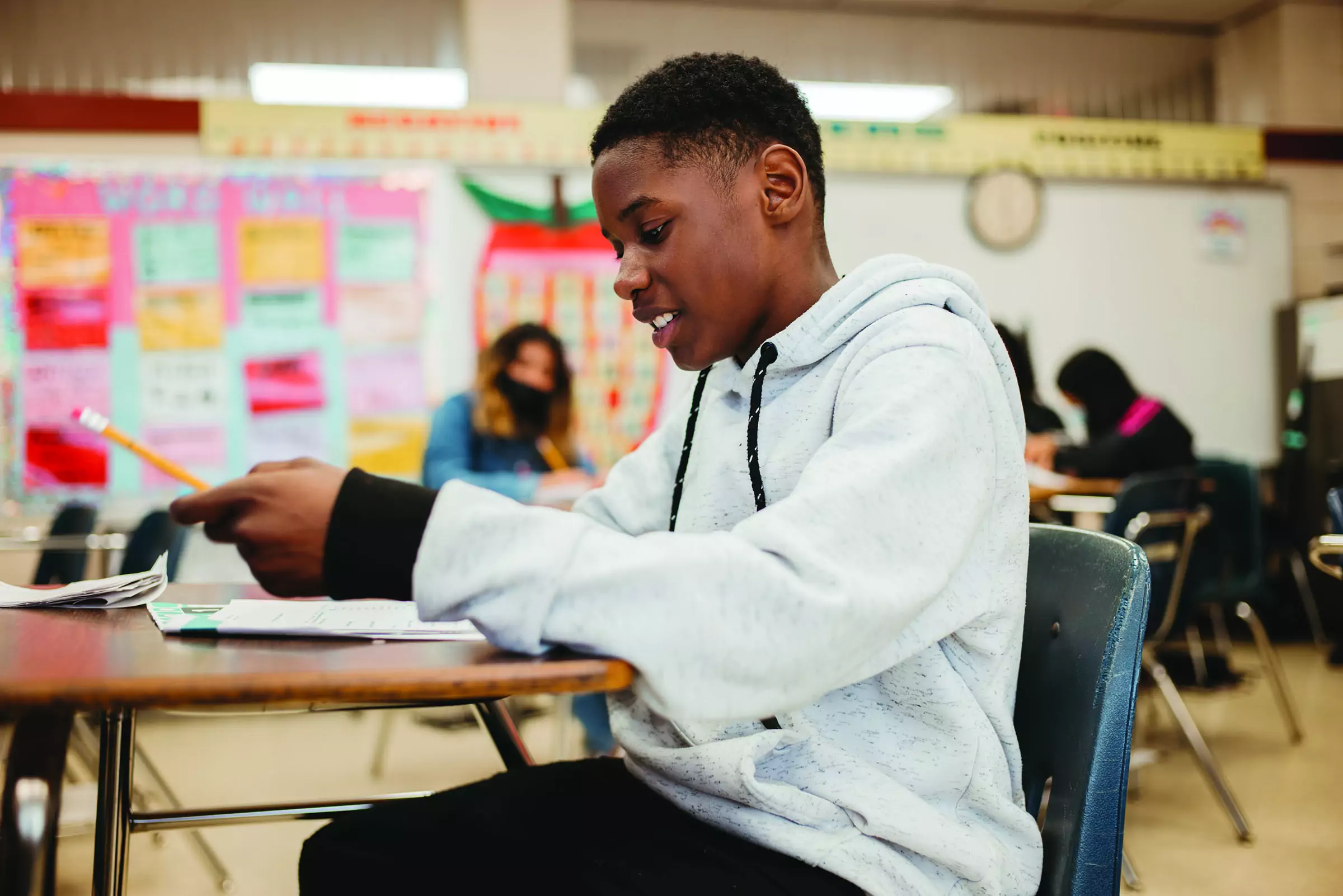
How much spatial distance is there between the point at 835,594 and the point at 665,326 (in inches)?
14.3

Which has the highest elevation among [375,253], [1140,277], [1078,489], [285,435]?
[375,253]

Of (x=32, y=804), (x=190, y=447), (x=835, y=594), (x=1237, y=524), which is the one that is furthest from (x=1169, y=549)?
(x=190, y=447)

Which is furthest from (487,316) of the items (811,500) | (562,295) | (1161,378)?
(811,500)

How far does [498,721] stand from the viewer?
3.34 feet

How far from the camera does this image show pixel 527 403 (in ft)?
9.98

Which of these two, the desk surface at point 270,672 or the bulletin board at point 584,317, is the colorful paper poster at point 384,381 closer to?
the bulletin board at point 584,317

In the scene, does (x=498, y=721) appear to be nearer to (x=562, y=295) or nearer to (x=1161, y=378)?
(x=562, y=295)

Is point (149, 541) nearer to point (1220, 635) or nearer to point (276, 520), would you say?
point (276, 520)

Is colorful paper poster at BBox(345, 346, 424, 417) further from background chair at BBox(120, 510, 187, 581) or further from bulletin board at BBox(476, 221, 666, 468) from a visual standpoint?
background chair at BBox(120, 510, 187, 581)

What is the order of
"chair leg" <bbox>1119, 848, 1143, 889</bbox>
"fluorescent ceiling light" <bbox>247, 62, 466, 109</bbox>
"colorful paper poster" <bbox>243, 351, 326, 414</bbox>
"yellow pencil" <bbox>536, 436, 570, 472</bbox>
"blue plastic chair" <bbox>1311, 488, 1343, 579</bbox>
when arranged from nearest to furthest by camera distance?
"blue plastic chair" <bbox>1311, 488, 1343, 579</bbox> → "chair leg" <bbox>1119, 848, 1143, 889</bbox> → "yellow pencil" <bbox>536, 436, 570, 472</bbox> → "colorful paper poster" <bbox>243, 351, 326, 414</bbox> → "fluorescent ceiling light" <bbox>247, 62, 466, 109</bbox>

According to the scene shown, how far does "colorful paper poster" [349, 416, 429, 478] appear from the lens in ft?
11.7

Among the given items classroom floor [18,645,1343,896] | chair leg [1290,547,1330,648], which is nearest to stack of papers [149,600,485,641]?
classroom floor [18,645,1343,896]

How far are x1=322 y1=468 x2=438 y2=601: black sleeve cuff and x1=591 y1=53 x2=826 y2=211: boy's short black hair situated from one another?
15.0 inches

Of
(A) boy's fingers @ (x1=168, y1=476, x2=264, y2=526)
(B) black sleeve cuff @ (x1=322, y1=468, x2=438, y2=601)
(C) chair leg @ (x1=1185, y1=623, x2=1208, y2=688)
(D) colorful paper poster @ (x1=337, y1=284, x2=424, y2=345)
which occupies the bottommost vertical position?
(C) chair leg @ (x1=1185, y1=623, x2=1208, y2=688)
